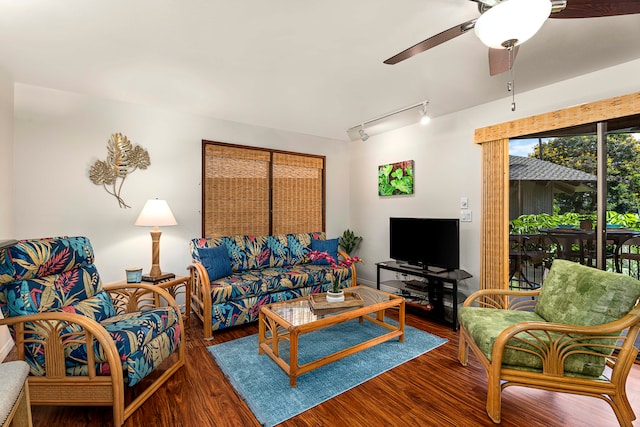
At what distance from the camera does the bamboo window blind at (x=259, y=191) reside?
3893mm

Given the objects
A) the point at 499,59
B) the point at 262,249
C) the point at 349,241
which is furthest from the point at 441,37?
the point at 349,241

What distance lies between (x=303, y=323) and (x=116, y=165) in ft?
8.72

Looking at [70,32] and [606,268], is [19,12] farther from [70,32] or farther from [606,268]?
[606,268]

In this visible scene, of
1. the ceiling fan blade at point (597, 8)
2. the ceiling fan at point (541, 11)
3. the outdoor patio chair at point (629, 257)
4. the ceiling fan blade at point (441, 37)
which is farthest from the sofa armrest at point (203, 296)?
the outdoor patio chair at point (629, 257)

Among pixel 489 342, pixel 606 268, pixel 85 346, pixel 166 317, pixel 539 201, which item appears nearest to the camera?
pixel 85 346

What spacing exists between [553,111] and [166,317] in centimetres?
373

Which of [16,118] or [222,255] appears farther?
[222,255]

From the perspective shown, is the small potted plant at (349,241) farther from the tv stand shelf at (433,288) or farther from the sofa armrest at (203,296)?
the sofa armrest at (203,296)

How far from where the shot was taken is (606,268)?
2615mm

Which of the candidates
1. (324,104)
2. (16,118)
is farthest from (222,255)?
(16,118)

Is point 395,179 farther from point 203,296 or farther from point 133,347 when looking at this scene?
point 133,347

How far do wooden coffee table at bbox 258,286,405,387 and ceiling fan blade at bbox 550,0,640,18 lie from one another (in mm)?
2202

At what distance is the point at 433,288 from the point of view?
3.53 m

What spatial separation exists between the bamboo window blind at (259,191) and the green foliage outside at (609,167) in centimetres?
305
